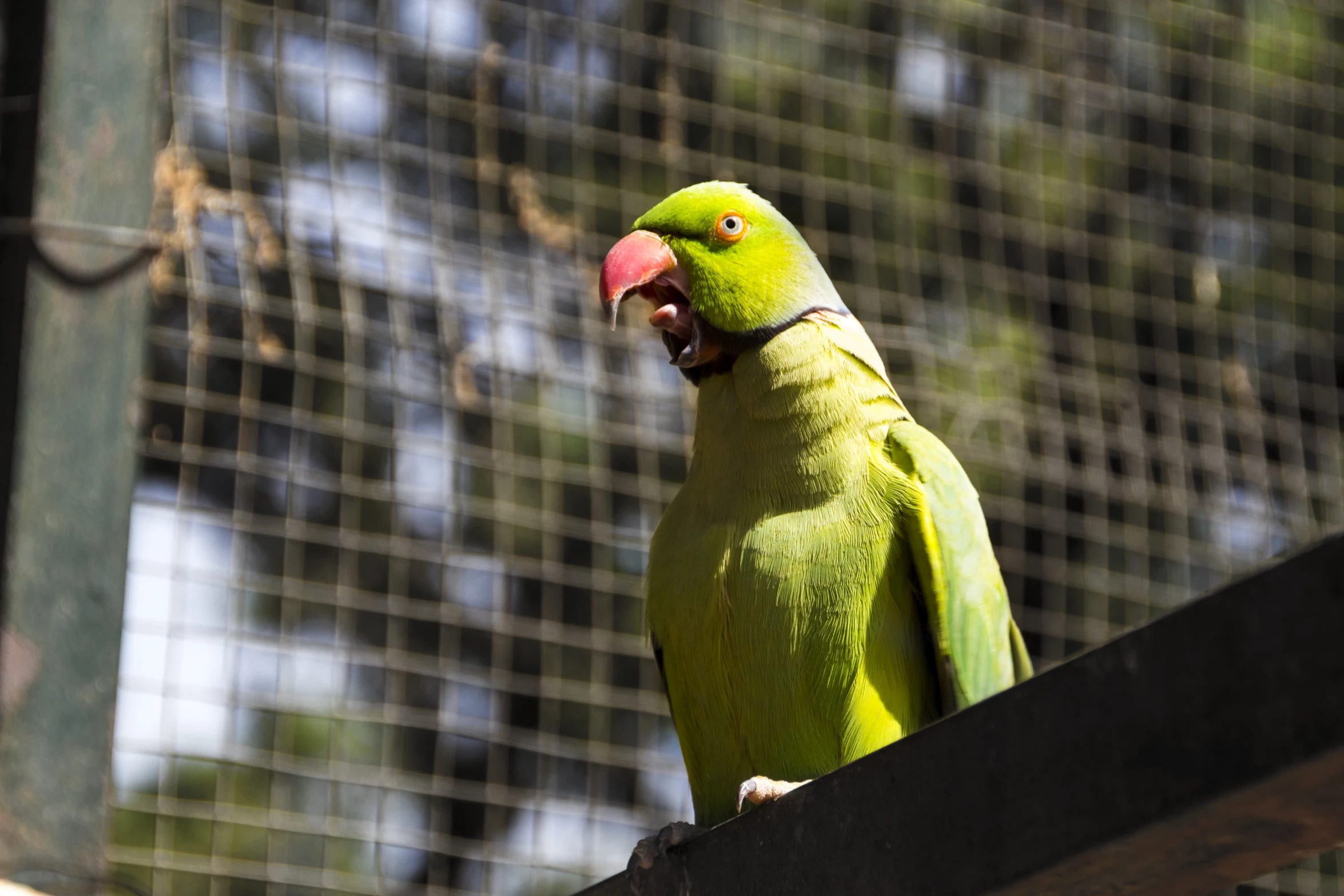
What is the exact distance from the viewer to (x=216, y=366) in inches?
190

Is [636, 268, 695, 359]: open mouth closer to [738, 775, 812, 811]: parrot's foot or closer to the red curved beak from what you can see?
the red curved beak

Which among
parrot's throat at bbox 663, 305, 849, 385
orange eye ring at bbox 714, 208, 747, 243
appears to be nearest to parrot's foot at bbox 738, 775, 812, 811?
parrot's throat at bbox 663, 305, 849, 385

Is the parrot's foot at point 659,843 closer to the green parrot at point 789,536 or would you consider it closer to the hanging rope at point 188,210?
the green parrot at point 789,536

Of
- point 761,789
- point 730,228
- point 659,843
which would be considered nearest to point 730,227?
point 730,228

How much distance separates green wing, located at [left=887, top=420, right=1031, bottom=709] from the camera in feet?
7.20

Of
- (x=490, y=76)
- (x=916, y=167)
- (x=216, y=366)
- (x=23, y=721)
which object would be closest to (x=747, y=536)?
(x=23, y=721)

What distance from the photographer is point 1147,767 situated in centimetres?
85

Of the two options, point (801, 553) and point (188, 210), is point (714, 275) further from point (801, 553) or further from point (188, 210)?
point (188, 210)

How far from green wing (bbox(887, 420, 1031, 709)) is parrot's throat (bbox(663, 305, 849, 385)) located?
0.25 m

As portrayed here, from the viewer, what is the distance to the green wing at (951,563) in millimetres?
2195

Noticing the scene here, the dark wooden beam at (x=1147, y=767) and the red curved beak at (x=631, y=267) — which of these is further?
the red curved beak at (x=631, y=267)

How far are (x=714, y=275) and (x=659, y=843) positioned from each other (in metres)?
1.01

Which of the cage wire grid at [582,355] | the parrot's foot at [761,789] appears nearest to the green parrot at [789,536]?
the parrot's foot at [761,789]

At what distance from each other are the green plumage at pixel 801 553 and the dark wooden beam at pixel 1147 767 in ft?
3.37
